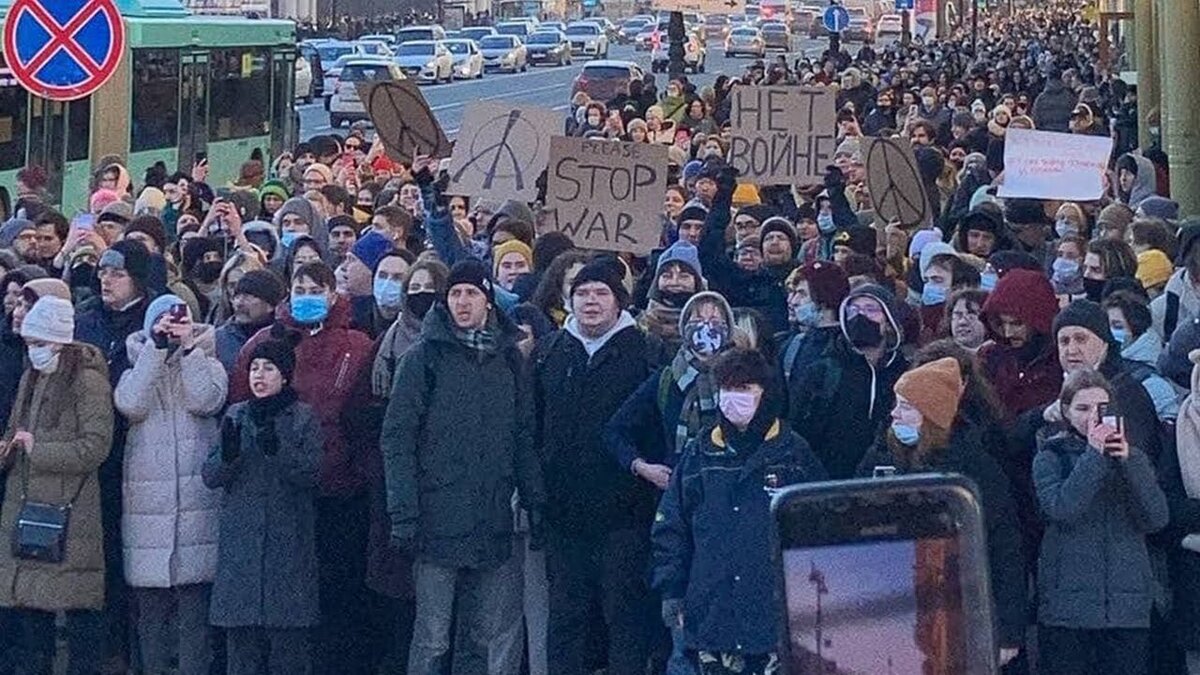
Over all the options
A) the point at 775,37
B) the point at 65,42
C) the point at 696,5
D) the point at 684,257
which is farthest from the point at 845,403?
the point at 775,37

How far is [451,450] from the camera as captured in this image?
24.6 feet

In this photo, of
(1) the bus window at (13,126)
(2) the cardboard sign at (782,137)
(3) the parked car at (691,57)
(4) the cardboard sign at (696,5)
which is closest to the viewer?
(2) the cardboard sign at (782,137)

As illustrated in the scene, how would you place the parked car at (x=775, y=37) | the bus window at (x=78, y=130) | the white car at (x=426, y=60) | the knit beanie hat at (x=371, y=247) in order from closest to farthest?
1. the knit beanie hat at (x=371, y=247)
2. the bus window at (x=78, y=130)
3. the white car at (x=426, y=60)
4. the parked car at (x=775, y=37)

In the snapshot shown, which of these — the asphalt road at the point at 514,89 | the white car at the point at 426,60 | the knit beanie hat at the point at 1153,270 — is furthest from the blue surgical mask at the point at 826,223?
the white car at the point at 426,60

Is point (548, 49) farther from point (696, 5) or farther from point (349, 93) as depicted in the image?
point (696, 5)

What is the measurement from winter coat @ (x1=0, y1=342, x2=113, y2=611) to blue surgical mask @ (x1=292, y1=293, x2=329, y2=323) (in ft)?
2.18

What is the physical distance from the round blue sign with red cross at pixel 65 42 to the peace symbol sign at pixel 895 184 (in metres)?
3.90

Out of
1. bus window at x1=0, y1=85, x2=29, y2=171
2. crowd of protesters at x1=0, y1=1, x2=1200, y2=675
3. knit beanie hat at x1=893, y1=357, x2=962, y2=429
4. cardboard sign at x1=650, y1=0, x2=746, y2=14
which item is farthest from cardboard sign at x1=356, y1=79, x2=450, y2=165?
cardboard sign at x1=650, y1=0, x2=746, y2=14

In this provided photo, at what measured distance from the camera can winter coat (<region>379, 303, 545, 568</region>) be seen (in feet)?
24.4

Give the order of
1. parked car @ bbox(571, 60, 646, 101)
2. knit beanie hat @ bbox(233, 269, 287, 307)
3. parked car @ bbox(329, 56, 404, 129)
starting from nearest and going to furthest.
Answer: knit beanie hat @ bbox(233, 269, 287, 307) < parked car @ bbox(571, 60, 646, 101) < parked car @ bbox(329, 56, 404, 129)

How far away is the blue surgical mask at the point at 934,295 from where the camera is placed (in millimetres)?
9203

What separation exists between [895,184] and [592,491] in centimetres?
497

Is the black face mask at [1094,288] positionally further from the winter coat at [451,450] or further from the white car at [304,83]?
the white car at [304,83]

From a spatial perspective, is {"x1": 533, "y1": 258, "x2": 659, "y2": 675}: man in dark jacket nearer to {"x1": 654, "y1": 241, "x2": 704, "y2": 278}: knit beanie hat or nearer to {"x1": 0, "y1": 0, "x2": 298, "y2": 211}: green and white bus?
{"x1": 654, "y1": 241, "x2": 704, "y2": 278}: knit beanie hat
